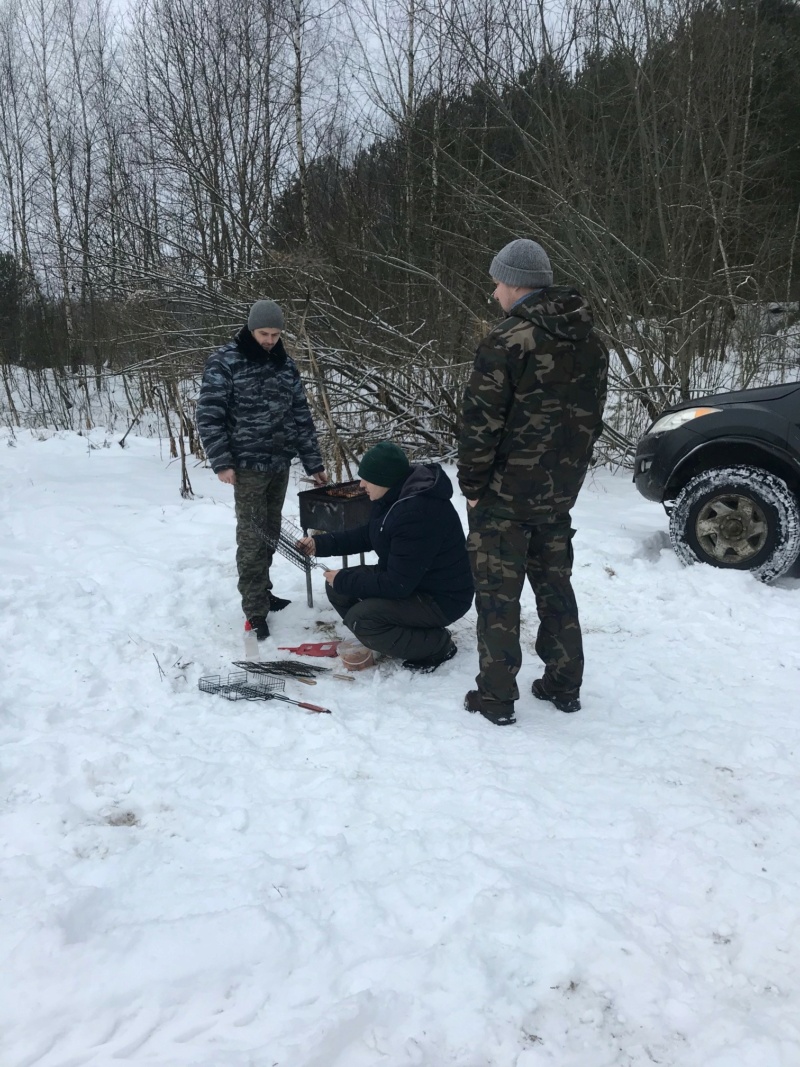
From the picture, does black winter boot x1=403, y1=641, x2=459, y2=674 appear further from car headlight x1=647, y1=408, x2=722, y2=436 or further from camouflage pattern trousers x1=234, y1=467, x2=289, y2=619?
car headlight x1=647, y1=408, x2=722, y2=436

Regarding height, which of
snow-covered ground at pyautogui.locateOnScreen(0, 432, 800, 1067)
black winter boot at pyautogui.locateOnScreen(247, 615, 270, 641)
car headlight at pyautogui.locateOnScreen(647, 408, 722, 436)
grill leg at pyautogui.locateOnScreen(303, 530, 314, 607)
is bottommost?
snow-covered ground at pyautogui.locateOnScreen(0, 432, 800, 1067)

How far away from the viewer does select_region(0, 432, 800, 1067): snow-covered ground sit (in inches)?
73.7

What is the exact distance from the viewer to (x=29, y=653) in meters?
3.94

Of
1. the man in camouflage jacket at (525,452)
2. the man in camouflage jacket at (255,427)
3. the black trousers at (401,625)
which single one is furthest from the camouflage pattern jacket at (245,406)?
the man in camouflage jacket at (525,452)

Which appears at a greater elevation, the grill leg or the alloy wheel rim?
the alloy wheel rim

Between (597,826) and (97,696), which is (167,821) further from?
(597,826)

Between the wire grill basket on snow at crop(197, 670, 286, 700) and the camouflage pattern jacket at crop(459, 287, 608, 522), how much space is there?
147cm

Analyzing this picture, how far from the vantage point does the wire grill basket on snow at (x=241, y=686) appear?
359 centimetres

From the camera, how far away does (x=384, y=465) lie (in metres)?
3.61

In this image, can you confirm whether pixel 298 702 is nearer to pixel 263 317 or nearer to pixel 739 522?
pixel 263 317

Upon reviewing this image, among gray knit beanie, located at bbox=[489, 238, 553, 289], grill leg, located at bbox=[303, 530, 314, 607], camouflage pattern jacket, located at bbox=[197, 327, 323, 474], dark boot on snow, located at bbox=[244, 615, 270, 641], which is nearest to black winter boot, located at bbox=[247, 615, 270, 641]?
dark boot on snow, located at bbox=[244, 615, 270, 641]

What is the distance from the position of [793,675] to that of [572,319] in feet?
7.49

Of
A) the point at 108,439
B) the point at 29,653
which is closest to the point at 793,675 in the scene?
the point at 29,653

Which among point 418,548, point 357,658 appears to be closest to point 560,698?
point 418,548
